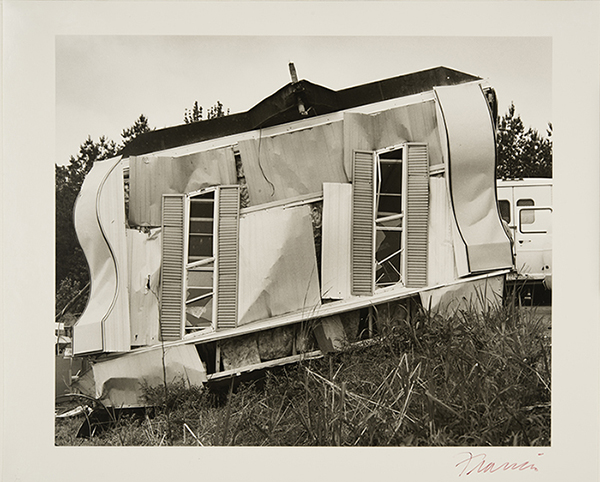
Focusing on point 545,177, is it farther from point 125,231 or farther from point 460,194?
point 125,231

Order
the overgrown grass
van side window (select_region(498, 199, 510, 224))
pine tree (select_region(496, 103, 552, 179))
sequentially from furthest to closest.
→ van side window (select_region(498, 199, 510, 224))
pine tree (select_region(496, 103, 552, 179))
the overgrown grass

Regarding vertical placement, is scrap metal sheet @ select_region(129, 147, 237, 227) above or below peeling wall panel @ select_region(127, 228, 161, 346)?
above

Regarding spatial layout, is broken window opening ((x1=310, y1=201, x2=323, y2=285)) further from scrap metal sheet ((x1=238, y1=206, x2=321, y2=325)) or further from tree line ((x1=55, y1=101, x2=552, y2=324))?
tree line ((x1=55, y1=101, x2=552, y2=324))

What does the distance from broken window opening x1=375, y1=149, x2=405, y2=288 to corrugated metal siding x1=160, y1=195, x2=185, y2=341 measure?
0.80 metres

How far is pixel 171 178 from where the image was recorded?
2070 millimetres

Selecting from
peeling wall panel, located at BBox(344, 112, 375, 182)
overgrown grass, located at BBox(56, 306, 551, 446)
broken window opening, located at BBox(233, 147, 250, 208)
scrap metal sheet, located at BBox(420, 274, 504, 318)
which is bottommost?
overgrown grass, located at BBox(56, 306, 551, 446)

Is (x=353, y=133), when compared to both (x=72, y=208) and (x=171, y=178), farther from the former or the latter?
(x=72, y=208)

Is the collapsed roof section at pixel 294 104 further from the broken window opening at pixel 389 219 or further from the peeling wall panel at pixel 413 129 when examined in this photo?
the broken window opening at pixel 389 219

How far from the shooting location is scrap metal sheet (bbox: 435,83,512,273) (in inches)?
81.3

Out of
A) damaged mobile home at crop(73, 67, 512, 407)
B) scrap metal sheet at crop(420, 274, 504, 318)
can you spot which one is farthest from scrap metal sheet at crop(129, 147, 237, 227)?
scrap metal sheet at crop(420, 274, 504, 318)

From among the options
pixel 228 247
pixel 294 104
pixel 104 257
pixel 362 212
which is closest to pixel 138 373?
pixel 104 257

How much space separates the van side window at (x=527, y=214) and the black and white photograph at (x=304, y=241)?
6.3 inches

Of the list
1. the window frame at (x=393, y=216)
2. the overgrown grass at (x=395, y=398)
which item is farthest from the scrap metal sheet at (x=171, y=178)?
the overgrown grass at (x=395, y=398)

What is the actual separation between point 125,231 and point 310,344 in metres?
0.89
